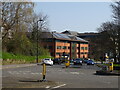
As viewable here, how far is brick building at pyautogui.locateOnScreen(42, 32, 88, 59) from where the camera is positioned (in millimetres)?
97881

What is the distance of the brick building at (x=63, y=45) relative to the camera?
9788 centimetres

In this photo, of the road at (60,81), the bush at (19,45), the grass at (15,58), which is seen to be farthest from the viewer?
the bush at (19,45)

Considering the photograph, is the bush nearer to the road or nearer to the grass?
the grass

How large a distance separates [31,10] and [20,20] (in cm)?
345

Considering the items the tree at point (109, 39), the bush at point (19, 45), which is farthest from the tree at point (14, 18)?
the tree at point (109, 39)

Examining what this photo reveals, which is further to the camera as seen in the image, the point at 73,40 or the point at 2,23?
the point at 73,40

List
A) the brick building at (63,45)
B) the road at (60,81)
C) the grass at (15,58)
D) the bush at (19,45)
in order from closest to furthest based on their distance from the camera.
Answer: the road at (60,81)
the grass at (15,58)
the bush at (19,45)
the brick building at (63,45)

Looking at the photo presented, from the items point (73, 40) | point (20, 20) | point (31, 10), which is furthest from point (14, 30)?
point (73, 40)

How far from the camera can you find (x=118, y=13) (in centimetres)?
3775

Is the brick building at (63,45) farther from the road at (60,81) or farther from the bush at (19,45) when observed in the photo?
the road at (60,81)

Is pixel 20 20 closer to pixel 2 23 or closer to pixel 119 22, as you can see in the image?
pixel 2 23

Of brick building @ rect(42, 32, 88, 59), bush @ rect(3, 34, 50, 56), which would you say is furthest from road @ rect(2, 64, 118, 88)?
brick building @ rect(42, 32, 88, 59)

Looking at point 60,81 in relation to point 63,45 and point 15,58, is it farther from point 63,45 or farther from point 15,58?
point 63,45

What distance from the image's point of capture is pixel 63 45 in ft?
348
